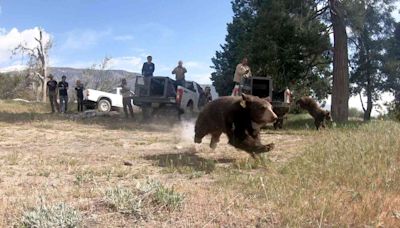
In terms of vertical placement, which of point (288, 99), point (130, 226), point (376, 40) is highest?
point (376, 40)

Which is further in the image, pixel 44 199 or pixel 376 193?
pixel 376 193

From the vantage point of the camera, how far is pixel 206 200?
4.78m

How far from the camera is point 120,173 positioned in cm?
Result: 653

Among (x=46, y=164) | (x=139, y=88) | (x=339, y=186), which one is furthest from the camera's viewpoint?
(x=139, y=88)

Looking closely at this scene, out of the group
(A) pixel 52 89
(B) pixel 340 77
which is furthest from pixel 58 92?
(B) pixel 340 77

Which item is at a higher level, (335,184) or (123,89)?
(123,89)

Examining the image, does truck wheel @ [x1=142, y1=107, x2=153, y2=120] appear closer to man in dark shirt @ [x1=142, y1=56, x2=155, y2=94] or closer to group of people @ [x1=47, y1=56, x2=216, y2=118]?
group of people @ [x1=47, y1=56, x2=216, y2=118]

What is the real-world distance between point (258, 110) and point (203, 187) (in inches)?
93.5

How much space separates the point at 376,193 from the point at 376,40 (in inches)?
742

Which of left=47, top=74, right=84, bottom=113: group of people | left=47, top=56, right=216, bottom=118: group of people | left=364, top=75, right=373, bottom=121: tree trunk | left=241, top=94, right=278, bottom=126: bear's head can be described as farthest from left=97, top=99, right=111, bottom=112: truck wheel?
left=241, top=94, right=278, bottom=126: bear's head

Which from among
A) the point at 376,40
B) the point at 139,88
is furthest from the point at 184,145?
the point at 376,40

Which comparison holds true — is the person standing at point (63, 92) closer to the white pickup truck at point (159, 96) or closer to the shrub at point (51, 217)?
the white pickup truck at point (159, 96)

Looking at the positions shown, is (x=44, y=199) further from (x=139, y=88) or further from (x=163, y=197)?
(x=139, y=88)

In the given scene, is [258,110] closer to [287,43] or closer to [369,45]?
[287,43]
